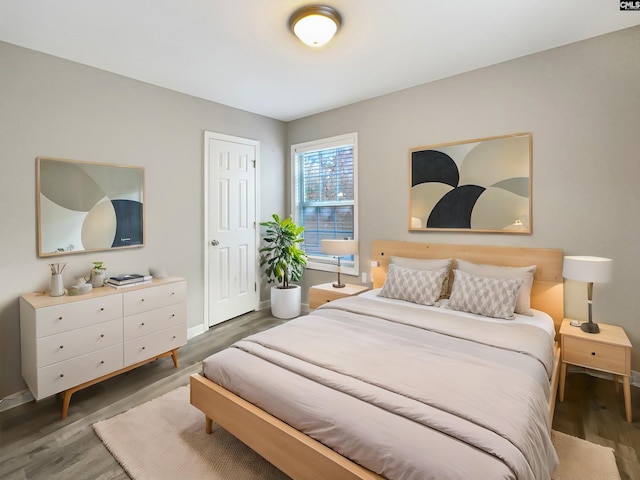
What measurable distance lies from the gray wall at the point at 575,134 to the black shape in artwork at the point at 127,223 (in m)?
2.82

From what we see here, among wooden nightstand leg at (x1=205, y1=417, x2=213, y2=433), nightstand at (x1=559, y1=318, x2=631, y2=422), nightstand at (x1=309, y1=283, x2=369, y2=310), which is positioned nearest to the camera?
wooden nightstand leg at (x1=205, y1=417, x2=213, y2=433)

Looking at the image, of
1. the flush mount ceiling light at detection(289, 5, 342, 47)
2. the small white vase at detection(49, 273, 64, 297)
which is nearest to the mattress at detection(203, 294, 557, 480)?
the small white vase at detection(49, 273, 64, 297)

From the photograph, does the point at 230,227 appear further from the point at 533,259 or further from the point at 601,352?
the point at 601,352

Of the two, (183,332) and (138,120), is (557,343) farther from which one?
(138,120)

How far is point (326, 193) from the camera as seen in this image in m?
4.24

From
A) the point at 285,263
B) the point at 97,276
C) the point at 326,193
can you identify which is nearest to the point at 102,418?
the point at 97,276

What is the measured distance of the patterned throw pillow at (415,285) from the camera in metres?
2.83

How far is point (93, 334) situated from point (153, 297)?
49cm

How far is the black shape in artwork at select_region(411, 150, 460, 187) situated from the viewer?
10.4 feet

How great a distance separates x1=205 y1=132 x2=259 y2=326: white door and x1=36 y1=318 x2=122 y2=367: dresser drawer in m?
1.25

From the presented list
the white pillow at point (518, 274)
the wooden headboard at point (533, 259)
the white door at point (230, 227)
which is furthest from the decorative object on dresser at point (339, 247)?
the white pillow at point (518, 274)

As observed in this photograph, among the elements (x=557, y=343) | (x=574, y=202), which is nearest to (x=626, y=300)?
(x=557, y=343)

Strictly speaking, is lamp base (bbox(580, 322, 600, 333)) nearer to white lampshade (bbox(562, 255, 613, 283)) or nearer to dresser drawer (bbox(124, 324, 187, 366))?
white lampshade (bbox(562, 255, 613, 283))

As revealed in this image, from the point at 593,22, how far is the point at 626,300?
6.49 feet
